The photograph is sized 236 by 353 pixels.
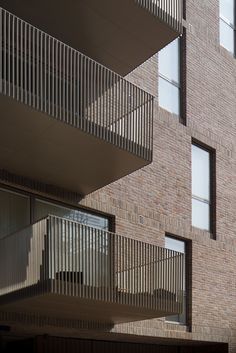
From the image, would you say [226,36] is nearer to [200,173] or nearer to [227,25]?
[227,25]

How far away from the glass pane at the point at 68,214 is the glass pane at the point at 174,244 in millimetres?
2278

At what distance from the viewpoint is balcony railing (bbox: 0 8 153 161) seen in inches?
478

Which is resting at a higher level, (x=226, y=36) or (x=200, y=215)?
(x=226, y=36)

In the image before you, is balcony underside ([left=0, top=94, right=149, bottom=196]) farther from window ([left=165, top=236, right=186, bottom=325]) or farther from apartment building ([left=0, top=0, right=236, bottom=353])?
window ([left=165, top=236, right=186, bottom=325])

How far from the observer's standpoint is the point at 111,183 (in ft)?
53.2

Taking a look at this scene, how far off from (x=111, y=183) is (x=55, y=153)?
109 inches

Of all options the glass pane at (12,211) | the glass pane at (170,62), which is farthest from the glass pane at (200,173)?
the glass pane at (12,211)

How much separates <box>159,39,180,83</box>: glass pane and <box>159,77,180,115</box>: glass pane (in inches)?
9.2

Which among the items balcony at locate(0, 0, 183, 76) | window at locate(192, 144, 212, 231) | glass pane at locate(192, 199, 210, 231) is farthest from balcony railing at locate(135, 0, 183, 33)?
glass pane at locate(192, 199, 210, 231)

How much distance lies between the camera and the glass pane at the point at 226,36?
71.6 feet

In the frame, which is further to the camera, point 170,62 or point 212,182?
point 212,182

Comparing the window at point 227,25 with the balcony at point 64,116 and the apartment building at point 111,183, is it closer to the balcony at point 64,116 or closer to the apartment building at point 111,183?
the apartment building at point 111,183

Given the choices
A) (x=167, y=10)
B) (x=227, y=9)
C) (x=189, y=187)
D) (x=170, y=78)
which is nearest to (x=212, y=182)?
(x=189, y=187)

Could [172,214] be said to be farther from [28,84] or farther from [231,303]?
Result: [28,84]
